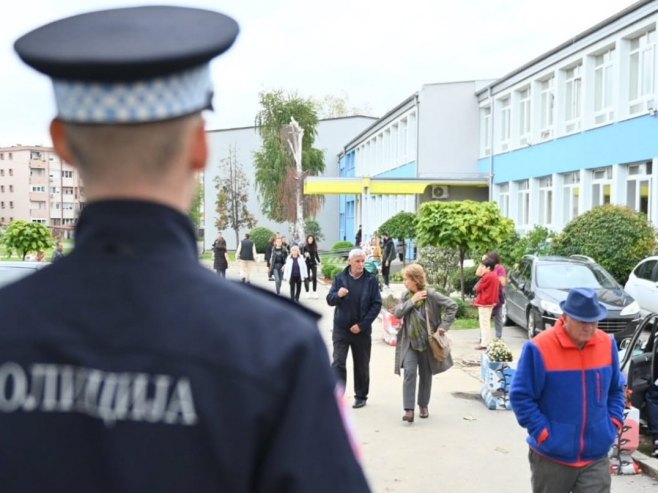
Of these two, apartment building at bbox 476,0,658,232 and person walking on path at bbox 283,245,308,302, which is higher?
apartment building at bbox 476,0,658,232

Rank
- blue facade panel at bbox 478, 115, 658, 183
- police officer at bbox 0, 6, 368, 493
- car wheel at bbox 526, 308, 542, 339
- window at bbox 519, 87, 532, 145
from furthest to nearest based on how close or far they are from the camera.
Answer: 1. window at bbox 519, 87, 532, 145
2. blue facade panel at bbox 478, 115, 658, 183
3. car wheel at bbox 526, 308, 542, 339
4. police officer at bbox 0, 6, 368, 493

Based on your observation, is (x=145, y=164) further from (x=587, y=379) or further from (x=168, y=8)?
(x=587, y=379)

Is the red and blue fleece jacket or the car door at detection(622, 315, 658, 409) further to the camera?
the car door at detection(622, 315, 658, 409)

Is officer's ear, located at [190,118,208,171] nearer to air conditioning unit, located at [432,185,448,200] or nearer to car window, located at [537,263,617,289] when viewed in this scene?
car window, located at [537,263,617,289]

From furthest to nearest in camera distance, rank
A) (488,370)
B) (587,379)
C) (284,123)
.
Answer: (284,123) → (488,370) → (587,379)

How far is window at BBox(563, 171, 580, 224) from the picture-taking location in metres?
30.1

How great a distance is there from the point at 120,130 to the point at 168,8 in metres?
0.24

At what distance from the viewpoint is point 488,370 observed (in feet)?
35.1

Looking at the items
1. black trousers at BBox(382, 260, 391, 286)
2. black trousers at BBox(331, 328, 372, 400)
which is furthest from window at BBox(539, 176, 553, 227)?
black trousers at BBox(331, 328, 372, 400)

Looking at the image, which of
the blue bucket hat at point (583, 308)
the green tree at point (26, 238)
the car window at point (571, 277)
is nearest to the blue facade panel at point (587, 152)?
the car window at point (571, 277)

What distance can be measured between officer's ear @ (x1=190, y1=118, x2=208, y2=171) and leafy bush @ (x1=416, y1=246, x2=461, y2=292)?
23300 millimetres

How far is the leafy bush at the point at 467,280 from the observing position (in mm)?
24094

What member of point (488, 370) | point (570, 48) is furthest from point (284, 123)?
point (488, 370)

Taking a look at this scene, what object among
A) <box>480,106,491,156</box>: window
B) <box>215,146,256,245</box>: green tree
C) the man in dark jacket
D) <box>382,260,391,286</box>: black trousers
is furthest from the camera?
<box>215,146,256,245</box>: green tree
